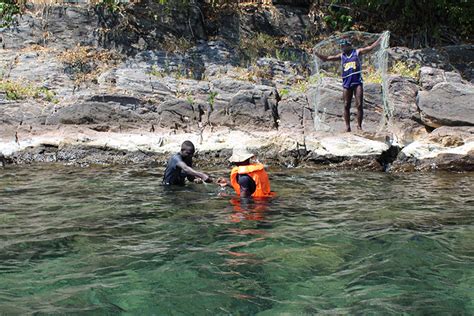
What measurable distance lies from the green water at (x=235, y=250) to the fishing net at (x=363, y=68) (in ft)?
13.1

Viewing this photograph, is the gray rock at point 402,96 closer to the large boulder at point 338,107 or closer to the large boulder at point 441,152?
the large boulder at point 338,107

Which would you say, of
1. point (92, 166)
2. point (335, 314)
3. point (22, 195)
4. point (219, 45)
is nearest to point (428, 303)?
point (335, 314)

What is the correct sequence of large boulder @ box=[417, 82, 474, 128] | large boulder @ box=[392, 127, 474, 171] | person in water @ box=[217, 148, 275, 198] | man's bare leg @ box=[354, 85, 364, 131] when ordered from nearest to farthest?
1. person in water @ box=[217, 148, 275, 198]
2. large boulder @ box=[392, 127, 474, 171]
3. man's bare leg @ box=[354, 85, 364, 131]
4. large boulder @ box=[417, 82, 474, 128]

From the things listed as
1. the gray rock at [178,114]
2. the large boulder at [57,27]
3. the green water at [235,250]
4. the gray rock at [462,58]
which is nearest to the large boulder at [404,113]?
the gray rock at [462,58]

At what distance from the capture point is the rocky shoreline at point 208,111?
11906mm

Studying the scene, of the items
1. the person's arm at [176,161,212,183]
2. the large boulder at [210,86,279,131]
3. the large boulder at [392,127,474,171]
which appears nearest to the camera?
the person's arm at [176,161,212,183]

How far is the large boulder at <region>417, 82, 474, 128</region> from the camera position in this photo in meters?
12.3

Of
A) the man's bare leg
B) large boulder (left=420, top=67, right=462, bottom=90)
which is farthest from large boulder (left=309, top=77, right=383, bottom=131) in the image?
large boulder (left=420, top=67, right=462, bottom=90)

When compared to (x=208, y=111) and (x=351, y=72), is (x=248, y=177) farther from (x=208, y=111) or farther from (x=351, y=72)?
(x=208, y=111)

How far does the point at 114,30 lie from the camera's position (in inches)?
689

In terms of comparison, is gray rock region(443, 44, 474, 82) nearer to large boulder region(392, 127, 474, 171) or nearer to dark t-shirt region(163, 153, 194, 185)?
large boulder region(392, 127, 474, 171)

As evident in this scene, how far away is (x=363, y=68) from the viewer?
13953mm

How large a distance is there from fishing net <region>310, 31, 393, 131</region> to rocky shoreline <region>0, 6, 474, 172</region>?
0.16 m

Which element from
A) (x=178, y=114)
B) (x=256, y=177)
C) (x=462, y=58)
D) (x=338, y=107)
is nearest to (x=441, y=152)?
(x=338, y=107)
